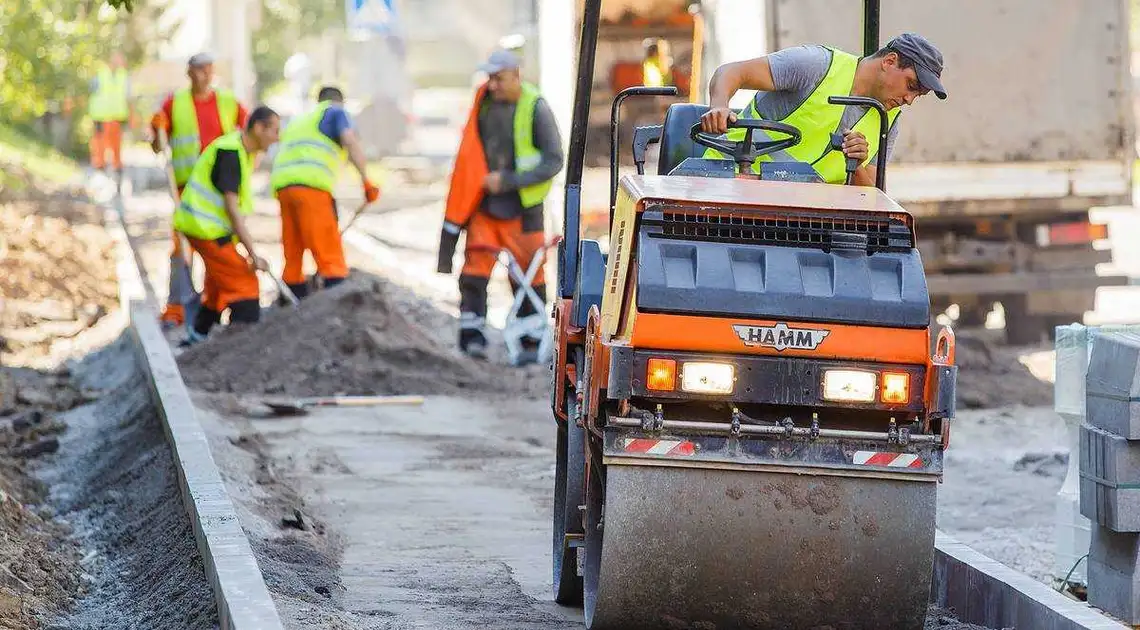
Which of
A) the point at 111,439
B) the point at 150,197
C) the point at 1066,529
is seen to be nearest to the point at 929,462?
the point at 1066,529

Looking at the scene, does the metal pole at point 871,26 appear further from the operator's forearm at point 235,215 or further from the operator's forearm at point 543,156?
the operator's forearm at point 235,215

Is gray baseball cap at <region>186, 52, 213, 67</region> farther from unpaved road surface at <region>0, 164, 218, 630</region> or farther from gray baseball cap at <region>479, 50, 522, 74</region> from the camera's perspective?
gray baseball cap at <region>479, 50, 522, 74</region>

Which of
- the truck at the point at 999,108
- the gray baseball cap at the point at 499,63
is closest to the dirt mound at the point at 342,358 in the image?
the gray baseball cap at the point at 499,63

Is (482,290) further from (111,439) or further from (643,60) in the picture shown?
(643,60)

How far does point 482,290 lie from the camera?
13062 mm

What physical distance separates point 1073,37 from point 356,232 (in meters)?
10.1

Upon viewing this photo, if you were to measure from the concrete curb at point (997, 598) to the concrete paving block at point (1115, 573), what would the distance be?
18 cm

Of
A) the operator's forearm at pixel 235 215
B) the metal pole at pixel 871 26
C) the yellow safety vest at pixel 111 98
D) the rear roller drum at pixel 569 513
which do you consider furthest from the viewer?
the yellow safety vest at pixel 111 98

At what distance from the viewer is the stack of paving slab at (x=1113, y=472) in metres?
6.51

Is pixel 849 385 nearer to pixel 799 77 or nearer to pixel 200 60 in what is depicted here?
pixel 799 77

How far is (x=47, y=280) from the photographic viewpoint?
16797 mm

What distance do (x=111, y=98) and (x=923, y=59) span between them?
78.1 ft

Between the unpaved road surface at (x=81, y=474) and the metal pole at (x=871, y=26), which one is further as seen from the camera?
the metal pole at (x=871, y=26)

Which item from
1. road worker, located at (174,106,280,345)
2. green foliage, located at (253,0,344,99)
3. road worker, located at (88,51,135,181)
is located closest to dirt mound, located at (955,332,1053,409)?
road worker, located at (174,106,280,345)
